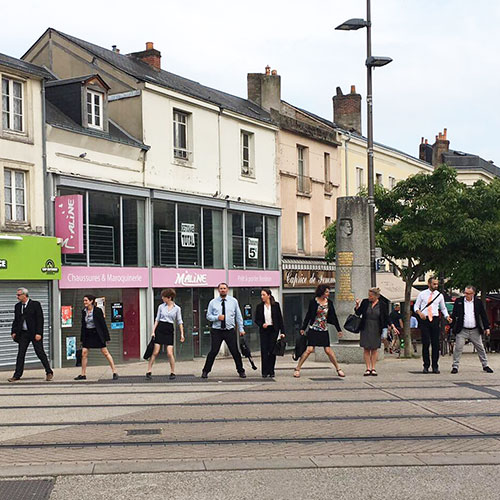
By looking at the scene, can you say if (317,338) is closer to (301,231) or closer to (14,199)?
(14,199)

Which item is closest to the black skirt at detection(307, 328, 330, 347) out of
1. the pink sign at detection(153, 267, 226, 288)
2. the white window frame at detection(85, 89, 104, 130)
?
the pink sign at detection(153, 267, 226, 288)

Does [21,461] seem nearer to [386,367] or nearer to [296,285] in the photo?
[386,367]

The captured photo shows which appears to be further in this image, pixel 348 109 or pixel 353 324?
pixel 348 109

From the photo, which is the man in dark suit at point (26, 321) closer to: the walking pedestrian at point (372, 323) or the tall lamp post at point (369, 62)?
the walking pedestrian at point (372, 323)

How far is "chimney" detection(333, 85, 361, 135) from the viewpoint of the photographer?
4181 centimetres

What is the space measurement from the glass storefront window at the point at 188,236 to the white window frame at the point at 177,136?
155cm

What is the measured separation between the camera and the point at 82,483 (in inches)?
280

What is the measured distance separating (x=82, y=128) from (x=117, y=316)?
203 inches

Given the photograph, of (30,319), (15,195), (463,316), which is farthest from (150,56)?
(463,316)

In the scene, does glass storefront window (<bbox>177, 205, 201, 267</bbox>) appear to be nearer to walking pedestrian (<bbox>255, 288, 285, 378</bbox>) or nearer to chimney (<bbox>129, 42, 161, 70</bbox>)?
chimney (<bbox>129, 42, 161, 70</bbox>)

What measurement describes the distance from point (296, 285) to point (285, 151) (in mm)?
5101

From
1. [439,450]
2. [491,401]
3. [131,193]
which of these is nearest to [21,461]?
[439,450]

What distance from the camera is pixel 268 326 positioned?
1567cm

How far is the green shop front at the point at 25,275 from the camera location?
67.2ft
